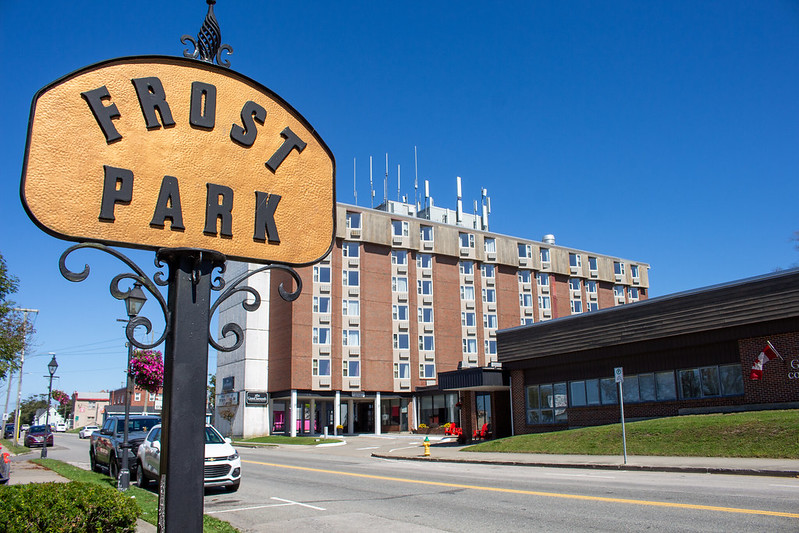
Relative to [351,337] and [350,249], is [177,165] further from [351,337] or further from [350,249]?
[350,249]

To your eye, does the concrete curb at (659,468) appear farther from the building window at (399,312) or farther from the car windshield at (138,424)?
the building window at (399,312)

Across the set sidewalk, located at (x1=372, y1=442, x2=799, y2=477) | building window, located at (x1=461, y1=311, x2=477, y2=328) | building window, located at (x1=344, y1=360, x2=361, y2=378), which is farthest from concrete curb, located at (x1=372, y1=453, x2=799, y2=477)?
building window, located at (x1=461, y1=311, x2=477, y2=328)

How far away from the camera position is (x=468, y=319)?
67.4m

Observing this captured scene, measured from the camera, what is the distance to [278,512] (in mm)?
12547

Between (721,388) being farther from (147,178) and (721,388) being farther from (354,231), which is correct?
(354,231)

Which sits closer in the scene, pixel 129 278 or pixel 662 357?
pixel 129 278

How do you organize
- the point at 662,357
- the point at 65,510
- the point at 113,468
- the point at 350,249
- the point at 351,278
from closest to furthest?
the point at 65,510
the point at 113,468
the point at 662,357
the point at 351,278
the point at 350,249

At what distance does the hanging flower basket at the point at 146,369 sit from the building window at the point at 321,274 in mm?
35209

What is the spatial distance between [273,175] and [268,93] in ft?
2.25

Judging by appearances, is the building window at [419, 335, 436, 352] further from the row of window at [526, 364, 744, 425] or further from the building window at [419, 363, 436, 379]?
the row of window at [526, 364, 744, 425]

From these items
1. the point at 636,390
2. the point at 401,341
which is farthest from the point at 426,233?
the point at 636,390

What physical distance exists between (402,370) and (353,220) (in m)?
16.0

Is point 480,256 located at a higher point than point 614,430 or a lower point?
higher

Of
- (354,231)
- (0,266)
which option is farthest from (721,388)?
(354,231)
